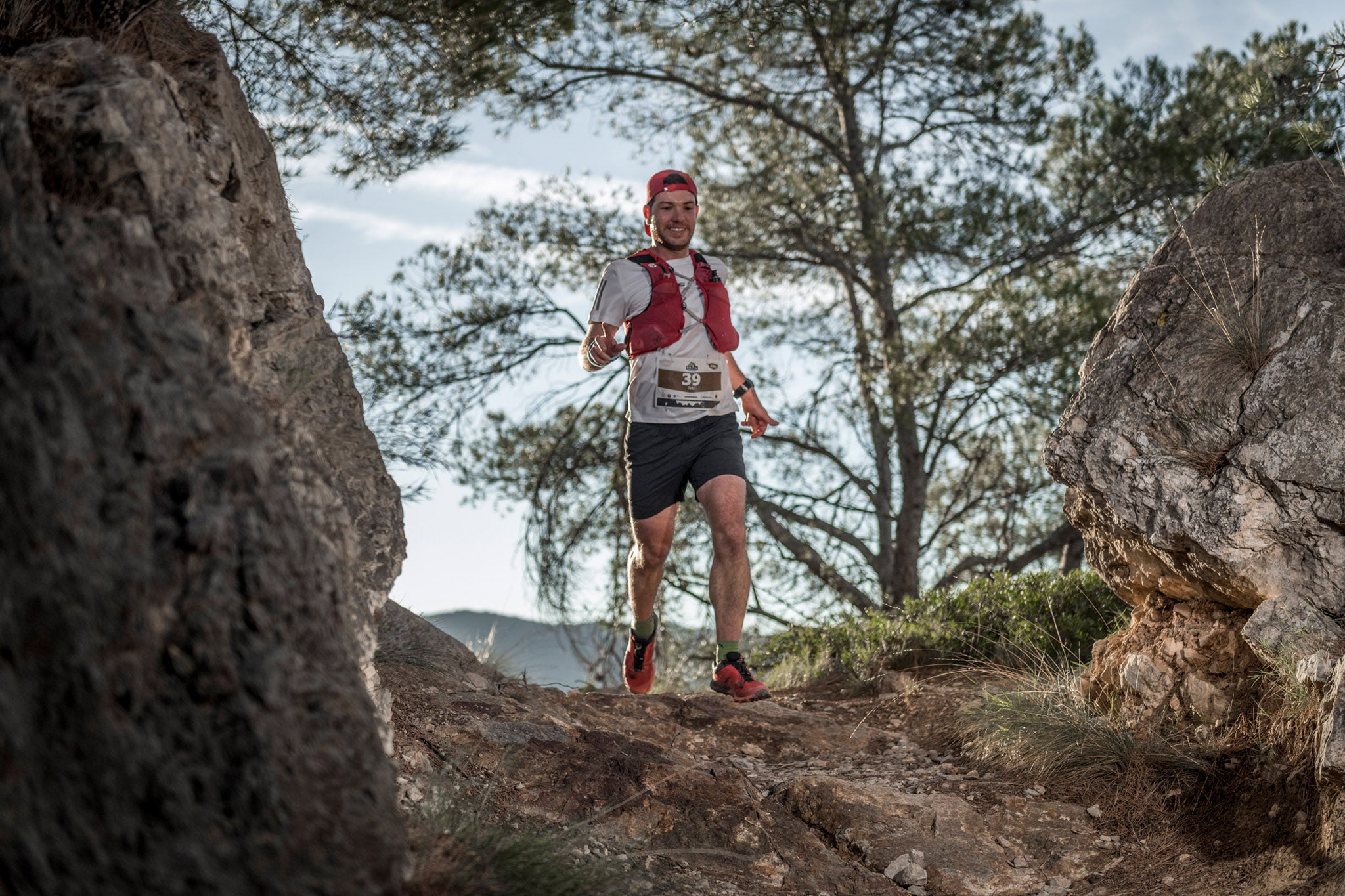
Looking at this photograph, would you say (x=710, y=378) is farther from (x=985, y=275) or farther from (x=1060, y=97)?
(x=1060, y=97)

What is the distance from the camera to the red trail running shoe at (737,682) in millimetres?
4551

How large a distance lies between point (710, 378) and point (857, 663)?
8.68ft

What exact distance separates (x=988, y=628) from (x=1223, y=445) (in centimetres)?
260

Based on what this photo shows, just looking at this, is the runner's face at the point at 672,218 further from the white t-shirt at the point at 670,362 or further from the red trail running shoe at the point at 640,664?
the red trail running shoe at the point at 640,664

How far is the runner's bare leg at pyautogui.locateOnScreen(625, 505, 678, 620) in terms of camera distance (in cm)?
493

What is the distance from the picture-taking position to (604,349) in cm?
460

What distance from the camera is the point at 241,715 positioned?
172cm

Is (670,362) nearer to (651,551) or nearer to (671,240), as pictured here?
(671,240)

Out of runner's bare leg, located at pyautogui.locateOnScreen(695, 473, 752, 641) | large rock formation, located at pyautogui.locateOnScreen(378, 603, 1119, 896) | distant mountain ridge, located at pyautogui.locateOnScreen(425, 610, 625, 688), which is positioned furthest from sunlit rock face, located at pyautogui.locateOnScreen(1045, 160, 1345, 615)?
distant mountain ridge, located at pyautogui.locateOnScreen(425, 610, 625, 688)

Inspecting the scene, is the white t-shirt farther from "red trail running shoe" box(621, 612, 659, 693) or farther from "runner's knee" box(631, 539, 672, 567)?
"red trail running shoe" box(621, 612, 659, 693)

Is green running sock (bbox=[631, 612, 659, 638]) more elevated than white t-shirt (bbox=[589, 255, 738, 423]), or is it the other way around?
white t-shirt (bbox=[589, 255, 738, 423])

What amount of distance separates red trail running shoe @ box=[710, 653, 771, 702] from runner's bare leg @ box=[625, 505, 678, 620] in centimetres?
57

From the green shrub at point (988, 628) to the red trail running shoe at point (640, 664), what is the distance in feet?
4.99

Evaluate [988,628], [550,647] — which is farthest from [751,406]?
[550,647]
